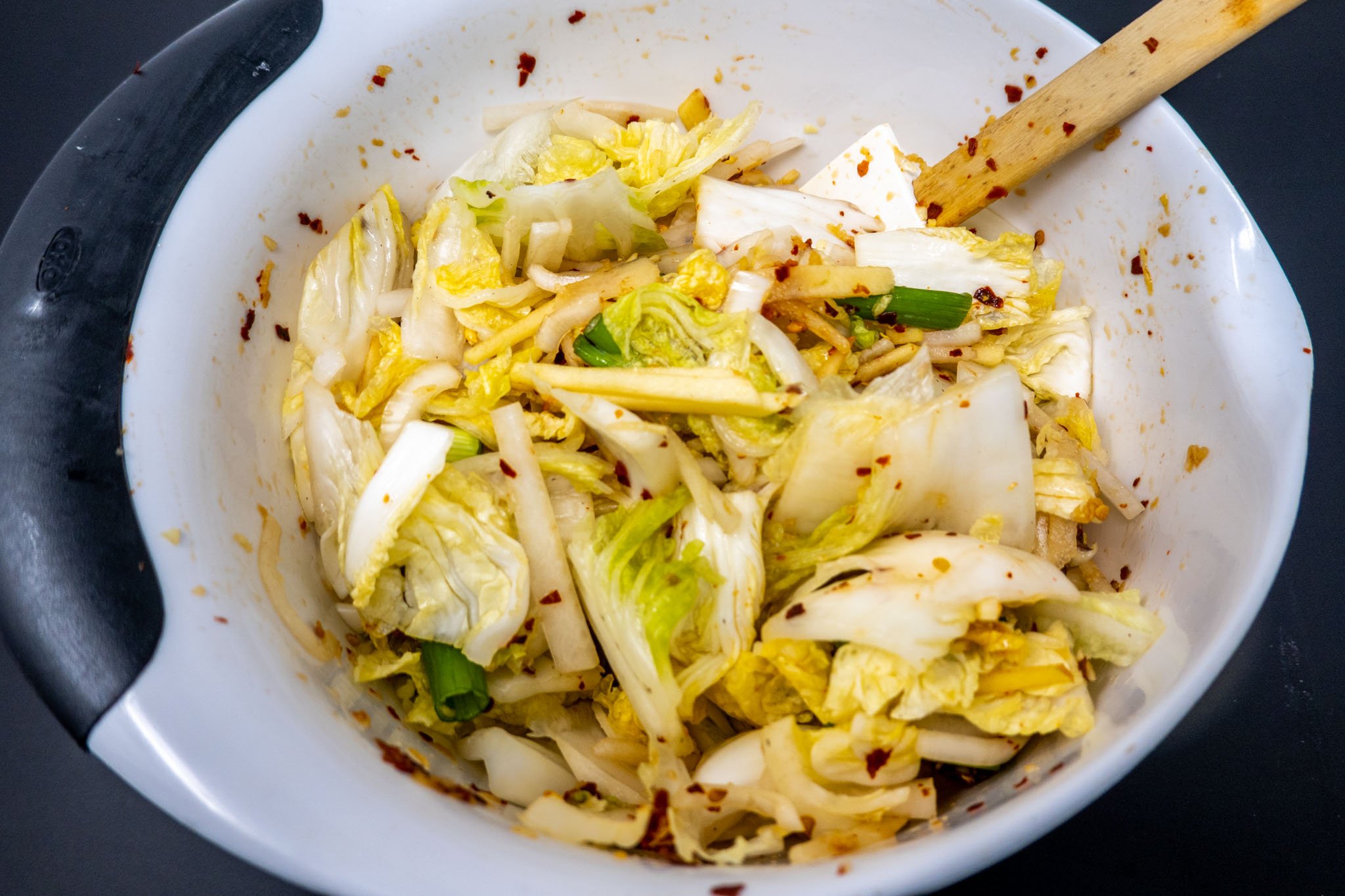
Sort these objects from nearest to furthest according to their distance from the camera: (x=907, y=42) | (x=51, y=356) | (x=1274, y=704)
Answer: (x=51, y=356) → (x=907, y=42) → (x=1274, y=704)

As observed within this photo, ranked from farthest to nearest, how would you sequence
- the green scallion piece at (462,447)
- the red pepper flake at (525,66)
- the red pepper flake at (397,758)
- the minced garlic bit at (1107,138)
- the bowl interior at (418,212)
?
1. the red pepper flake at (525,66)
2. the minced garlic bit at (1107,138)
3. the green scallion piece at (462,447)
4. the red pepper flake at (397,758)
5. the bowl interior at (418,212)

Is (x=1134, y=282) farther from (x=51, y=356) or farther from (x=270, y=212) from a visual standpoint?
(x=51, y=356)

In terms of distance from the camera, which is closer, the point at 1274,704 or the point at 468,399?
the point at 468,399

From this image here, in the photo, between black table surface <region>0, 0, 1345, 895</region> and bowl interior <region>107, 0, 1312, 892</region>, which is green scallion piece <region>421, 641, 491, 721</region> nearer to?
bowl interior <region>107, 0, 1312, 892</region>

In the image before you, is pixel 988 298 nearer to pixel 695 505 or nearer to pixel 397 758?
pixel 695 505

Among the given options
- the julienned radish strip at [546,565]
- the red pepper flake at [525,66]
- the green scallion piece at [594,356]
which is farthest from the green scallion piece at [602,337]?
the red pepper flake at [525,66]

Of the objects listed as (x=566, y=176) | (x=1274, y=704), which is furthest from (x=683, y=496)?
(x=1274, y=704)

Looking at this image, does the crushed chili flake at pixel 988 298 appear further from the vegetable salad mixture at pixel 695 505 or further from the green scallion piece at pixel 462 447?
the green scallion piece at pixel 462 447
